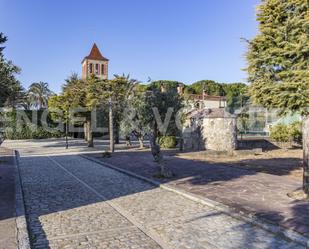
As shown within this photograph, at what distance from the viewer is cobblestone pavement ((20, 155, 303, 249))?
201 inches

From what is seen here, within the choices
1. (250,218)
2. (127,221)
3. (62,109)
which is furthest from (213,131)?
(127,221)

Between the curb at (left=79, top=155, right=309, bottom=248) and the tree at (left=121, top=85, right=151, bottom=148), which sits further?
the tree at (left=121, top=85, right=151, bottom=148)

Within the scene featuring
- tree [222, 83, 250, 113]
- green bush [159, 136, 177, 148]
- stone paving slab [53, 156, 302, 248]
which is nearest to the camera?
stone paving slab [53, 156, 302, 248]

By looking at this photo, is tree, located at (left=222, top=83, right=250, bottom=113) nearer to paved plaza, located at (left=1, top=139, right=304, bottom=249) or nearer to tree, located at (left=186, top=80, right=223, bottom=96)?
paved plaza, located at (left=1, top=139, right=304, bottom=249)

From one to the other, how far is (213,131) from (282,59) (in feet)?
46.9

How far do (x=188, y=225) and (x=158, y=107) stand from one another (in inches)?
650

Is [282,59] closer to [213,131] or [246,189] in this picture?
[246,189]

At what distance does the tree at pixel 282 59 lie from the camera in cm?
748

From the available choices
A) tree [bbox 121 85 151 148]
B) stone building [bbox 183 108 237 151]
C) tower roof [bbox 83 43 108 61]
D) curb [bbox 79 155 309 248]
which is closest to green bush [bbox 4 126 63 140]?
tree [bbox 121 85 151 148]

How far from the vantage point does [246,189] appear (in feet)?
29.4

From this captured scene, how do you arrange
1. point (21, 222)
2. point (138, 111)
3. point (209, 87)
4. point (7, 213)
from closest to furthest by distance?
1. point (21, 222)
2. point (7, 213)
3. point (138, 111)
4. point (209, 87)

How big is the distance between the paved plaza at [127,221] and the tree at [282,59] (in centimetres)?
321

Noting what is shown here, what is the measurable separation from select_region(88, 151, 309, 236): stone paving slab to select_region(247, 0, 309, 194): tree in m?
1.14

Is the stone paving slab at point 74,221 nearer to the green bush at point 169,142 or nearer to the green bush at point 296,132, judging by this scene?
the green bush at point 169,142
